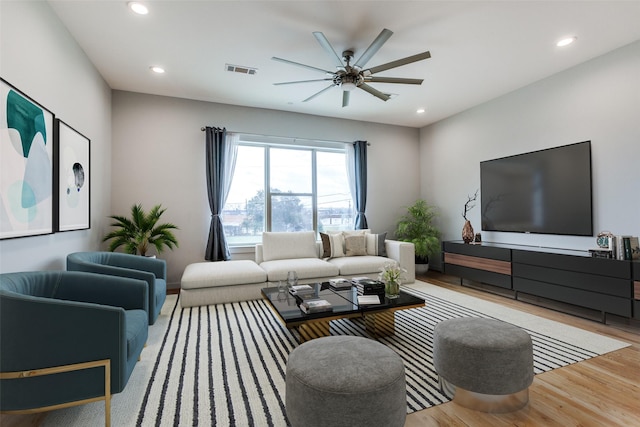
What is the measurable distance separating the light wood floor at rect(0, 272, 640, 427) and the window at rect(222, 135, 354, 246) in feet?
11.9

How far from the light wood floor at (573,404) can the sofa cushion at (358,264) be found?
235 cm

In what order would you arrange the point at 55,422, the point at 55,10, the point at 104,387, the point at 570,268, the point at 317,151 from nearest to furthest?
the point at 104,387
the point at 55,422
the point at 55,10
the point at 570,268
the point at 317,151

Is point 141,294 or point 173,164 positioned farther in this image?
point 173,164

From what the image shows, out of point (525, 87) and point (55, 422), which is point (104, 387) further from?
point (525, 87)

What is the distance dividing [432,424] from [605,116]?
3.86 meters

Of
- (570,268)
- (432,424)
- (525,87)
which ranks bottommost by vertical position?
(432,424)

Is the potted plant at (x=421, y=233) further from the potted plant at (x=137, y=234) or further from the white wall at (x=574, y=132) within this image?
the potted plant at (x=137, y=234)

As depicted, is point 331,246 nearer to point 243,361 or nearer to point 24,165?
point 243,361

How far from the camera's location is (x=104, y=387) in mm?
1521

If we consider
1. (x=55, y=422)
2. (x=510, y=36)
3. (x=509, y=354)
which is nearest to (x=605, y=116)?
(x=510, y=36)

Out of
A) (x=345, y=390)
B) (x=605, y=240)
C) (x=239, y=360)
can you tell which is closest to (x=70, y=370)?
(x=239, y=360)

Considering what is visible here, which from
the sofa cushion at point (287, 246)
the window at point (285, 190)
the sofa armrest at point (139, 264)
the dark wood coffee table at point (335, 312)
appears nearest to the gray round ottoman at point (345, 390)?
the dark wood coffee table at point (335, 312)

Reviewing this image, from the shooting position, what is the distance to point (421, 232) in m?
5.58

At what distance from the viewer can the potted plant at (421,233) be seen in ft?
17.3
